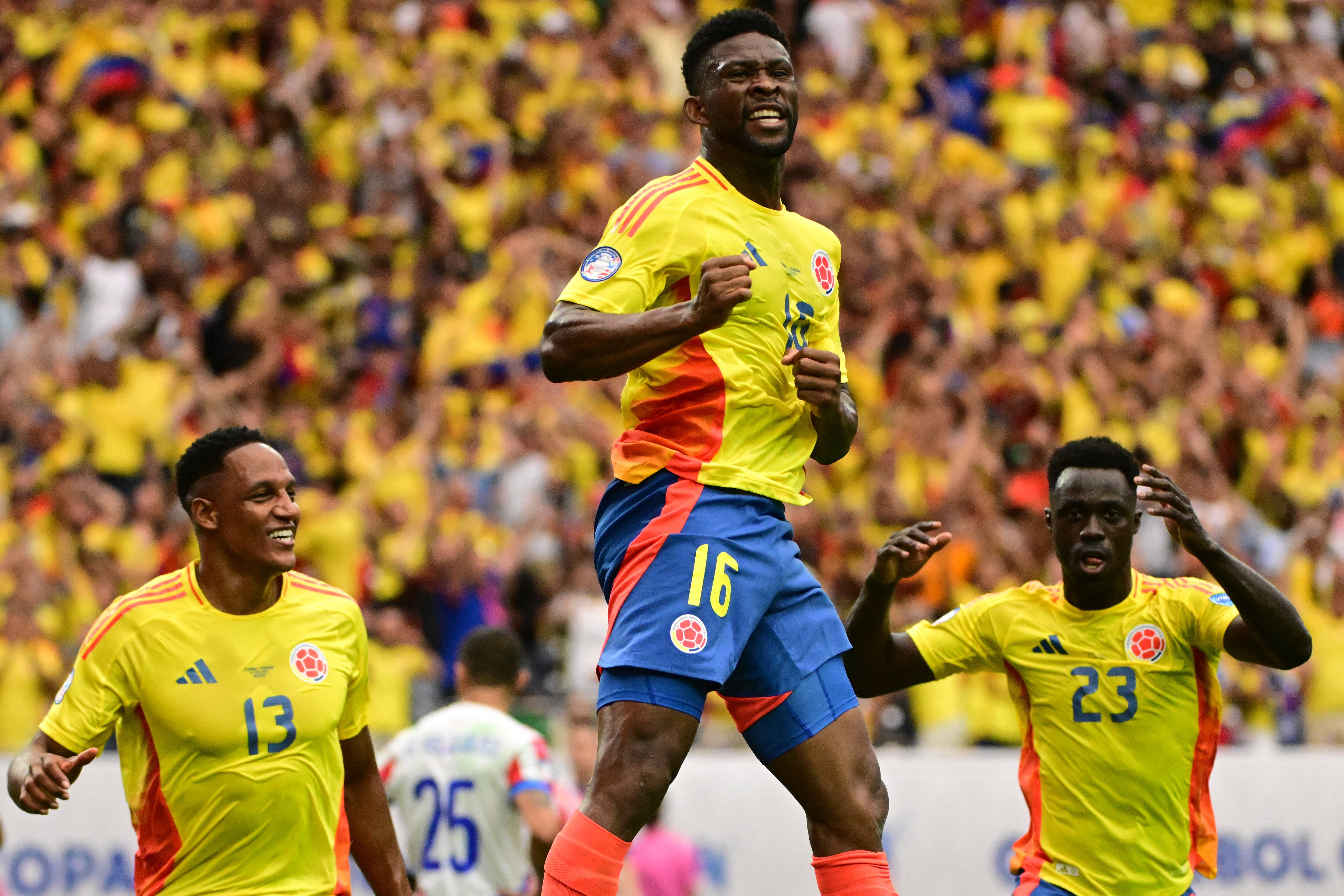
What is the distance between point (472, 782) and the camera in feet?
27.7

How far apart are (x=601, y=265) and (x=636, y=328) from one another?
0.98 feet

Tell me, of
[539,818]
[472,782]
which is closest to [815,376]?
[539,818]

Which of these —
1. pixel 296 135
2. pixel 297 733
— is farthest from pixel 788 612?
pixel 296 135

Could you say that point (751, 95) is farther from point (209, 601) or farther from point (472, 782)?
point (472, 782)

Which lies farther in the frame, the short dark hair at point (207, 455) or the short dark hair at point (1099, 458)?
the short dark hair at point (1099, 458)

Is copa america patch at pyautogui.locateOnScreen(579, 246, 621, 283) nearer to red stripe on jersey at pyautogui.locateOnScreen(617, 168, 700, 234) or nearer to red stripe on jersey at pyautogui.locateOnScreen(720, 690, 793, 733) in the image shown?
red stripe on jersey at pyautogui.locateOnScreen(617, 168, 700, 234)

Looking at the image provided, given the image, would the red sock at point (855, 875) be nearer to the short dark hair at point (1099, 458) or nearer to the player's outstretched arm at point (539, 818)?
the short dark hair at point (1099, 458)

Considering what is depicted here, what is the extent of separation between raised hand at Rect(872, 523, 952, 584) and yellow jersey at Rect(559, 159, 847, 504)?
66cm

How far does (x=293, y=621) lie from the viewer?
6137 millimetres

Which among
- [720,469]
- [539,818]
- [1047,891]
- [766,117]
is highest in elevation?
[766,117]

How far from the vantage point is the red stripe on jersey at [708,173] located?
5.19 meters

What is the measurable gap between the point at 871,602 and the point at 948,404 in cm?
848

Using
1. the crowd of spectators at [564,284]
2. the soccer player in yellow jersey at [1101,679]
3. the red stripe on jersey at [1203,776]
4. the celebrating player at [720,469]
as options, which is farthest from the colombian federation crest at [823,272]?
the crowd of spectators at [564,284]

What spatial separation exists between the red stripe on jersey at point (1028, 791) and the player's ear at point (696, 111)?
2.37 m
